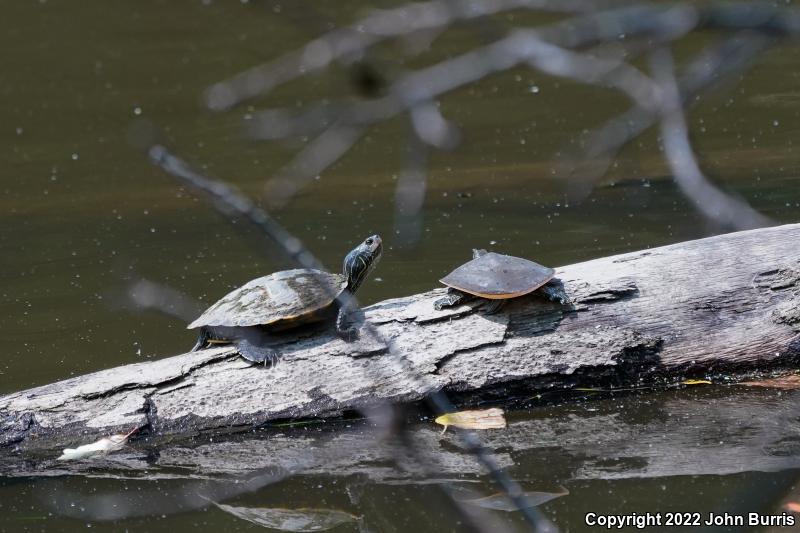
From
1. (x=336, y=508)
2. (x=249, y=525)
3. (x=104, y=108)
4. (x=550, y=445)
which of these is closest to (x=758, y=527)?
(x=550, y=445)

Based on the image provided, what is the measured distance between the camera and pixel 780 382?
477cm

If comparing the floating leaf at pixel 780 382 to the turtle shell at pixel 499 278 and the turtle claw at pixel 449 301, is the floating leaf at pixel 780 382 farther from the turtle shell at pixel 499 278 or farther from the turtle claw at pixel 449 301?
the turtle claw at pixel 449 301

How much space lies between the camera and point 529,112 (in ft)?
34.6

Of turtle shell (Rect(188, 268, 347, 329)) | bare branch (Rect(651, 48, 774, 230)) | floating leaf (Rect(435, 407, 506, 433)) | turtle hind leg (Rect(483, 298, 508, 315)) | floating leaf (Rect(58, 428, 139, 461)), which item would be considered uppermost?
turtle shell (Rect(188, 268, 347, 329))

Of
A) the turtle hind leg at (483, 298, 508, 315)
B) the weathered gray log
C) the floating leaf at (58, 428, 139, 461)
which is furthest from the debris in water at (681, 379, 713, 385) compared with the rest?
the floating leaf at (58, 428, 139, 461)

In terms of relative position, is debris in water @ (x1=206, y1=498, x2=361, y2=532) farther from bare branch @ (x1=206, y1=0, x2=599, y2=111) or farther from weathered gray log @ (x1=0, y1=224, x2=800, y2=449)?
bare branch @ (x1=206, y1=0, x2=599, y2=111)

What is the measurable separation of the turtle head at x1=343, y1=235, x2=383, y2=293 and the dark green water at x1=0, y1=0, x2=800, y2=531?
0.59m

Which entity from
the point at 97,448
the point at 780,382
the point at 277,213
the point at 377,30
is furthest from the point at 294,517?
the point at 277,213

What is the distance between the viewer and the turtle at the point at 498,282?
4.60 metres

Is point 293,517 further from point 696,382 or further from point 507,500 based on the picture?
point 696,382

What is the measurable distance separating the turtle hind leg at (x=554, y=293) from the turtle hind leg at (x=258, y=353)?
122cm

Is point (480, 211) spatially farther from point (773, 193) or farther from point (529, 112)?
point (529, 112)

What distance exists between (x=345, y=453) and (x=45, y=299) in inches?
121

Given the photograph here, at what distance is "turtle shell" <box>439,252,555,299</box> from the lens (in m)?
4.59
